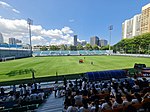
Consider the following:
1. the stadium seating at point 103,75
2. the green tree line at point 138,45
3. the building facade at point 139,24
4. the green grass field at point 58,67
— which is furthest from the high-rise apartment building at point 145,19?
the stadium seating at point 103,75

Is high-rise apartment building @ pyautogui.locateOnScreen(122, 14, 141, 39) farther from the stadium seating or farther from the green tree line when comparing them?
the stadium seating

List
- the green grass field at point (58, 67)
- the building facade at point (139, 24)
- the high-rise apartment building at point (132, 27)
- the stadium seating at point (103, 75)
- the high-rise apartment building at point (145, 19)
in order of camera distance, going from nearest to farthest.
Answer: the stadium seating at point (103, 75), the green grass field at point (58, 67), the high-rise apartment building at point (145, 19), the building facade at point (139, 24), the high-rise apartment building at point (132, 27)

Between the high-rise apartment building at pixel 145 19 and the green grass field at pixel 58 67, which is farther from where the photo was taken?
the high-rise apartment building at pixel 145 19

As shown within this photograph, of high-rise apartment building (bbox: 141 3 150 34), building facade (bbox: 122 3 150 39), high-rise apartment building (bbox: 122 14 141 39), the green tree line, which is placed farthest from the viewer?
high-rise apartment building (bbox: 122 14 141 39)

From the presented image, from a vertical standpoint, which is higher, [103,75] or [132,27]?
[132,27]

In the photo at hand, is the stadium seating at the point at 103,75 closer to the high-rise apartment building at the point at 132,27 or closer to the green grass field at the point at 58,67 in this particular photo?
the green grass field at the point at 58,67

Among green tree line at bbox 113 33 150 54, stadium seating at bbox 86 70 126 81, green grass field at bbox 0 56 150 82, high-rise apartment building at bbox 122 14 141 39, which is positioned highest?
high-rise apartment building at bbox 122 14 141 39

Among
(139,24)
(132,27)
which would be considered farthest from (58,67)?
(132,27)

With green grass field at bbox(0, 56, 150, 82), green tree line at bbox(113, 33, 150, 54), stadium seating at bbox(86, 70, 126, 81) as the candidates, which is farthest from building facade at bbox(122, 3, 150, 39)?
stadium seating at bbox(86, 70, 126, 81)

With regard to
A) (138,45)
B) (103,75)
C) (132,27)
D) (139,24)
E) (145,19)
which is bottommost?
(103,75)

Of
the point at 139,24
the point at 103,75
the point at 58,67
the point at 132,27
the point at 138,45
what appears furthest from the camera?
the point at 132,27

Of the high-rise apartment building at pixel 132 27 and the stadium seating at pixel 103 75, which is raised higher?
the high-rise apartment building at pixel 132 27

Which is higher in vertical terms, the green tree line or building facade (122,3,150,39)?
building facade (122,3,150,39)

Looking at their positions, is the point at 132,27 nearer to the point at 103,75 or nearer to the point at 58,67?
the point at 58,67
